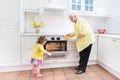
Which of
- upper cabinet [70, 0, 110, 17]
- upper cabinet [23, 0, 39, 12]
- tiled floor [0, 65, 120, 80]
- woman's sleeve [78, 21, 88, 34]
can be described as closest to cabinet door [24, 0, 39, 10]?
upper cabinet [23, 0, 39, 12]

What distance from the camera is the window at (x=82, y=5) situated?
3.52 metres

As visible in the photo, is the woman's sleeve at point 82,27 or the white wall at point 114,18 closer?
the woman's sleeve at point 82,27

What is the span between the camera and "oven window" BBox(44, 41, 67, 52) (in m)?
2.82

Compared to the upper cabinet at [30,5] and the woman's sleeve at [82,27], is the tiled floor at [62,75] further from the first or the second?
the upper cabinet at [30,5]

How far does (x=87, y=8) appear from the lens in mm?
3621

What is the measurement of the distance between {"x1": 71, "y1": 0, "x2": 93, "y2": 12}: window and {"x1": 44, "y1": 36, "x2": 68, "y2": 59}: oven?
47.7 inches

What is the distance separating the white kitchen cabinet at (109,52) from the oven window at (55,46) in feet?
3.07

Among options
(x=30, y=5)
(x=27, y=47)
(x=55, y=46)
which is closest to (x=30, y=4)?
(x=30, y=5)

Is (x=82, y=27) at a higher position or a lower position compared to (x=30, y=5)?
lower

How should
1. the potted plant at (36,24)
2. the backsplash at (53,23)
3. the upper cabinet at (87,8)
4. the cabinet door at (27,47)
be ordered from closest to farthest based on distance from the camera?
the cabinet door at (27,47)
the potted plant at (36,24)
the backsplash at (53,23)
the upper cabinet at (87,8)

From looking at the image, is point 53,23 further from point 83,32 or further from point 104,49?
point 104,49

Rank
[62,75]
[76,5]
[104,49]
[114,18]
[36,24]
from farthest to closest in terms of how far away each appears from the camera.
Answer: [76,5]
[114,18]
[36,24]
[104,49]
[62,75]

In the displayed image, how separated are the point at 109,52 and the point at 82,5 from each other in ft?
5.54

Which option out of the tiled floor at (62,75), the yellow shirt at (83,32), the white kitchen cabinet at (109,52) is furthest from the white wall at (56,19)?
the tiled floor at (62,75)
